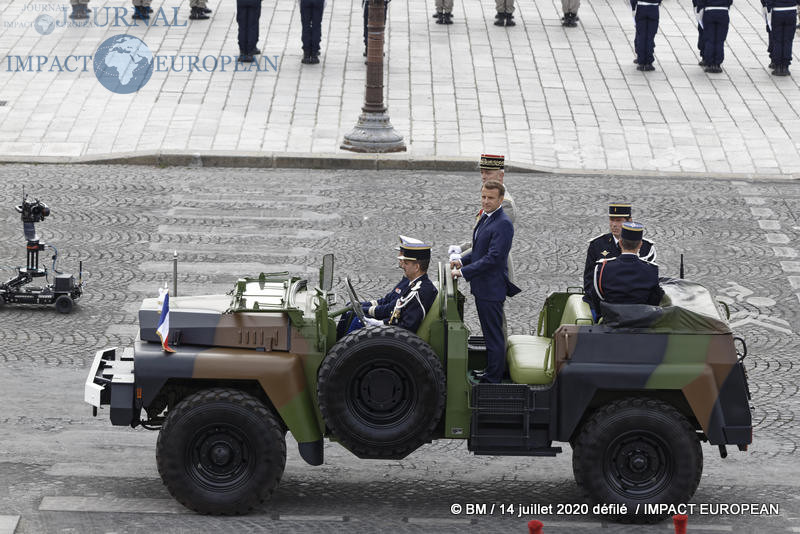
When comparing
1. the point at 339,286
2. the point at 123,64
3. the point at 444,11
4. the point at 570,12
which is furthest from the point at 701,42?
the point at 339,286

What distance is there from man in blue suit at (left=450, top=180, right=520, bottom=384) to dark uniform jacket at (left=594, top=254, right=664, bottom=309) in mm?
745

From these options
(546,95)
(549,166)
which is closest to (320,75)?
(546,95)

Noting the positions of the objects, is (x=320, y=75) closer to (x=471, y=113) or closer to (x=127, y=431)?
(x=471, y=113)

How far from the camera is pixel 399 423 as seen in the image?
336 inches

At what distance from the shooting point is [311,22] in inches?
941

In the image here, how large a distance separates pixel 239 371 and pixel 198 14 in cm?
1874

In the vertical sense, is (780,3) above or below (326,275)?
above

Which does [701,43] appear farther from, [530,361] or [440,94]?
[530,361]

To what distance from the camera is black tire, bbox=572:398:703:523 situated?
27.8 feet

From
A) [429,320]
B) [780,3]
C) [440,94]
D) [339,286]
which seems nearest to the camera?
[429,320]

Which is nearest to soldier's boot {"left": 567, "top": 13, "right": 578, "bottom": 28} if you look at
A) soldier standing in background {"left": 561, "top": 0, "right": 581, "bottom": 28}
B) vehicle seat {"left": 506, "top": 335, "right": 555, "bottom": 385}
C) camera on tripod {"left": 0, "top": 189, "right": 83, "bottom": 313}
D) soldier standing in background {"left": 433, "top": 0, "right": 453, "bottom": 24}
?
soldier standing in background {"left": 561, "top": 0, "right": 581, "bottom": 28}

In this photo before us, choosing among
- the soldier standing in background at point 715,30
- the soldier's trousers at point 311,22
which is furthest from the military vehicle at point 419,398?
the soldier standing in background at point 715,30

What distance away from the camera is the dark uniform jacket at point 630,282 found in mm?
8852

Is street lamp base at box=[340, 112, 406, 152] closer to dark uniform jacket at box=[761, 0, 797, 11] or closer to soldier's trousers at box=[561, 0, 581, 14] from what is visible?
soldier's trousers at box=[561, 0, 581, 14]
